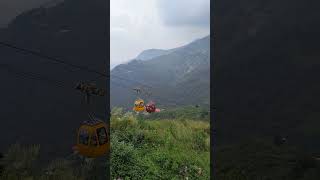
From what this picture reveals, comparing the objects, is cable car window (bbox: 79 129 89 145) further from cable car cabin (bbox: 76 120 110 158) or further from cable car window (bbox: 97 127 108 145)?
cable car window (bbox: 97 127 108 145)

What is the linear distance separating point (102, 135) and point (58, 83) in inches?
223

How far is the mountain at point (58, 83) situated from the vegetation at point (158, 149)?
5512 mm

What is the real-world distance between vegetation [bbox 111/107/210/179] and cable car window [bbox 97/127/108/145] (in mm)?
9092

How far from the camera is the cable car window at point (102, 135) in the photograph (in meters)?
15.0

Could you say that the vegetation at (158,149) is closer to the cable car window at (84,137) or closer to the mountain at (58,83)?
the mountain at (58,83)

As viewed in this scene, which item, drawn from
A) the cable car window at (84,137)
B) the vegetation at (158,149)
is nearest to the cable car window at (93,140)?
the cable car window at (84,137)
